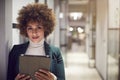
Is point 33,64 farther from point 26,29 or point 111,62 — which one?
point 111,62

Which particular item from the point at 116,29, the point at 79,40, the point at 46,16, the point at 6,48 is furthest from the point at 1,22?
the point at 79,40

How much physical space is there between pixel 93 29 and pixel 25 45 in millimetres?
9304

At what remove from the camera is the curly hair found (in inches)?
74.7

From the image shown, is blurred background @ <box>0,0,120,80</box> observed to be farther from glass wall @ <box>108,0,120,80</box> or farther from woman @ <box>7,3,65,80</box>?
woman @ <box>7,3,65,80</box>

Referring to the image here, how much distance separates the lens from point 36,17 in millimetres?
1884

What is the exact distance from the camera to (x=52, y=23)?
1986 mm

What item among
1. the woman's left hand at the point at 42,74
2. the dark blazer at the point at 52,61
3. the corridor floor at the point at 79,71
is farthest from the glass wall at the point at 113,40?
the woman's left hand at the point at 42,74

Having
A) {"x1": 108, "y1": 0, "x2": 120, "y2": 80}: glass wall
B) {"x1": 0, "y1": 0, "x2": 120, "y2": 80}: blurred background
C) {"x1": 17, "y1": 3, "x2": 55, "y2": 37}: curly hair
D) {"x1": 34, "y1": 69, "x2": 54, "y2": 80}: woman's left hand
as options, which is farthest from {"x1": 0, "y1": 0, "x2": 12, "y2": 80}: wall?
{"x1": 108, "y1": 0, "x2": 120, "y2": 80}: glass wall

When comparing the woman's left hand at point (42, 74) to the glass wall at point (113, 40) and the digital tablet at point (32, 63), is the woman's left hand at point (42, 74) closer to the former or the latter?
the digital tablet at point (32, 63)

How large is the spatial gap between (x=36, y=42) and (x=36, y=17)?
0.18m

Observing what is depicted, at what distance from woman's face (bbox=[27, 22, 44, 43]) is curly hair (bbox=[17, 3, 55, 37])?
3cm

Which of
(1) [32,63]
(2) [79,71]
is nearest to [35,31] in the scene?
(1) [32,63]

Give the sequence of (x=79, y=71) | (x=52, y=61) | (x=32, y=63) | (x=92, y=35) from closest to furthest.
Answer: (x=32, y=63), (x=52, y=61), (x=79, y=71), (x=92, y=35)

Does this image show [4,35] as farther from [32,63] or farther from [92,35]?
[92,35]
